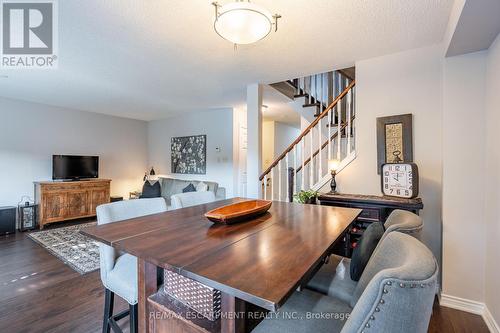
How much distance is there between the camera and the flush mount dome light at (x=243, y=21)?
1.38 metres

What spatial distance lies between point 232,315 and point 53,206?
203 inches

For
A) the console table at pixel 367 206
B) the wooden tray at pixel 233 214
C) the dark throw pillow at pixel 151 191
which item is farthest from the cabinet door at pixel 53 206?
the console table at pixel 367 206

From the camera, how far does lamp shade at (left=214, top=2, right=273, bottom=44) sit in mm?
1383

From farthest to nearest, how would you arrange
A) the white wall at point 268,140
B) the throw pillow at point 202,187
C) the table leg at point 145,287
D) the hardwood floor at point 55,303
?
the white wall at point 268,140 < the throw pillow at point 202,187 < the hardwood floor at point 55,303 < the table leg at point 145,287

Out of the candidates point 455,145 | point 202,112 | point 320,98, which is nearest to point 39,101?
point 202,112

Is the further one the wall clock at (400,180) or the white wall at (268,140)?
the white wall at (268,140)

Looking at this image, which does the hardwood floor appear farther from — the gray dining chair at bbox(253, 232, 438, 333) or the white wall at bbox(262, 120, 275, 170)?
the white wall at bbox(262, 120, 275, 170)

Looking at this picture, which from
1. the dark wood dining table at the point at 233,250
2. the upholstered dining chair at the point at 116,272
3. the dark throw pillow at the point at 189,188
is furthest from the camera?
the dark throw pillow at the point at 189,188

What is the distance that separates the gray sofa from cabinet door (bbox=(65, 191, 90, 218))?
1.49 meters

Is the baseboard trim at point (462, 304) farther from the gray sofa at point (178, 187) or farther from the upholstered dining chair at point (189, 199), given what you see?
the gray sofa at point (178, 187)

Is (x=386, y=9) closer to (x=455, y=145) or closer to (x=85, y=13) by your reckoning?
(x=455, y=145)

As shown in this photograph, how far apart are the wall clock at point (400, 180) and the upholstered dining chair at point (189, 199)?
1699mm

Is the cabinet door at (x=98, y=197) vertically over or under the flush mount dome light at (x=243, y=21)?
under

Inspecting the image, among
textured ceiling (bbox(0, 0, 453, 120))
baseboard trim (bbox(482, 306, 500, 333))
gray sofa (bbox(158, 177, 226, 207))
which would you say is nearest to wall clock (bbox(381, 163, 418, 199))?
baseboard trim (bbox(482, 306, 500, 333))
